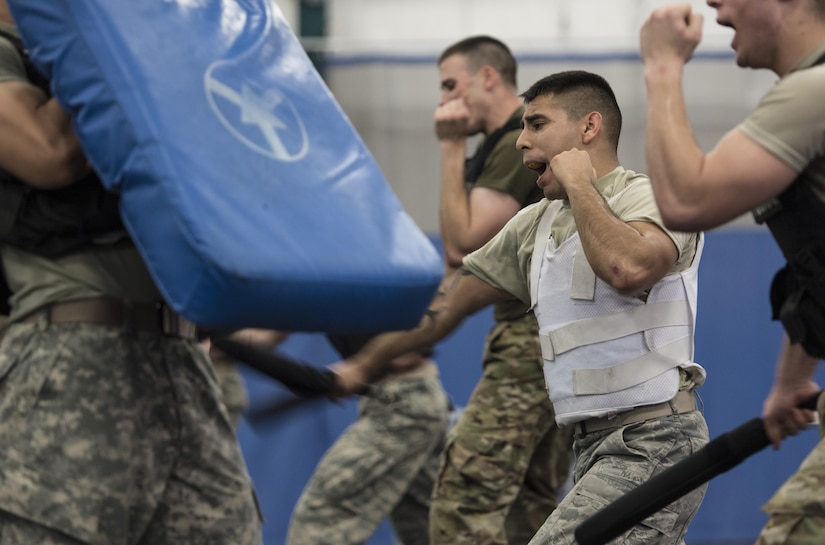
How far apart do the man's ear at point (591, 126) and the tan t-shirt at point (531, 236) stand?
0.12 meters

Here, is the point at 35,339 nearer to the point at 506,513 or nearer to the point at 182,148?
the point at 182,148

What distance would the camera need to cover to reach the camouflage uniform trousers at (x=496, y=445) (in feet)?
15.9

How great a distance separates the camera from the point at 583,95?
3.85 metres

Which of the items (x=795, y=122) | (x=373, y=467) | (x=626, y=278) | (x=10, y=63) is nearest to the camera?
(x=795, y=122)

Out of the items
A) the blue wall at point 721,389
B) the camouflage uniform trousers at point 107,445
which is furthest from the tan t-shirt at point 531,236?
the blue wall at point 721,389

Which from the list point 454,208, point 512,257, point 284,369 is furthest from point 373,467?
point 512,257

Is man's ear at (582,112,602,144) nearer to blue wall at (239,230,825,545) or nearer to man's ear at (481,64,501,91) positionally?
man's ear at (481,64,501,91)

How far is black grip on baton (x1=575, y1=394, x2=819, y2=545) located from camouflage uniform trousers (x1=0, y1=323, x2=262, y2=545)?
35.1 inches

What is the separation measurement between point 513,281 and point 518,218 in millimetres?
190

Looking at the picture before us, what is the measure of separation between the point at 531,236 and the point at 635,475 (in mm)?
767

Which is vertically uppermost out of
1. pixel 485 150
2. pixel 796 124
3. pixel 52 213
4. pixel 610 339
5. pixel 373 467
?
pixel 796 124

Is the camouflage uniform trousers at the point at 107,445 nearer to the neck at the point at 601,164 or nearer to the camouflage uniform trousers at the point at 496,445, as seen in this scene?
the neck at the point at 601,164

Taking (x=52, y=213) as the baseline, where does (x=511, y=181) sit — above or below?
below

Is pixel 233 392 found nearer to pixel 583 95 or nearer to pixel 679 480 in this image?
pixel 583 95
